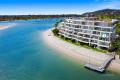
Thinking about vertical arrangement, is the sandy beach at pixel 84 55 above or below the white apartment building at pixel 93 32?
below

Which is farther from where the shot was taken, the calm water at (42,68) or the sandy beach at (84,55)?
the sandy beach at (84,55)

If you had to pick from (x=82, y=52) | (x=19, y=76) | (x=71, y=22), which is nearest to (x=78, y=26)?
(x=71, y=22)

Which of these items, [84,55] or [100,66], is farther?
[84,55]

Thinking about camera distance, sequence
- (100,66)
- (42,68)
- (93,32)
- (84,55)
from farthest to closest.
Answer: (93,32) < (84,55) < (42,68) < (100,66)

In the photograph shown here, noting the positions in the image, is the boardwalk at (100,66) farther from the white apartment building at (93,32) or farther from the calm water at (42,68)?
the white apartment building at (93,32)

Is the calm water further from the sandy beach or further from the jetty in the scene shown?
the sandy beach

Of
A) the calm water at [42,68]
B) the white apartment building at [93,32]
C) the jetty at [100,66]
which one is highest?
the white apartment building at [93,32]

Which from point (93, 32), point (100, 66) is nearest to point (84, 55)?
point (93, 32)

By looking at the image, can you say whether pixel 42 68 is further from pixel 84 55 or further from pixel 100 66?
pixel 84 55

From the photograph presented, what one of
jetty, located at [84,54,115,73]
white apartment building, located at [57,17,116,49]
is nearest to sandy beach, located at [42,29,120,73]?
jetty, located at [84,54,115,73]

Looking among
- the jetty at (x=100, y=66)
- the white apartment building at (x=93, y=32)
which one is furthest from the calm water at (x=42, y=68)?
the white apartment building at (x=93, y=32)

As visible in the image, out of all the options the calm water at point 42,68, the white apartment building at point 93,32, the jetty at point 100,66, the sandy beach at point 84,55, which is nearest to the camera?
the calm water at point 42,68
